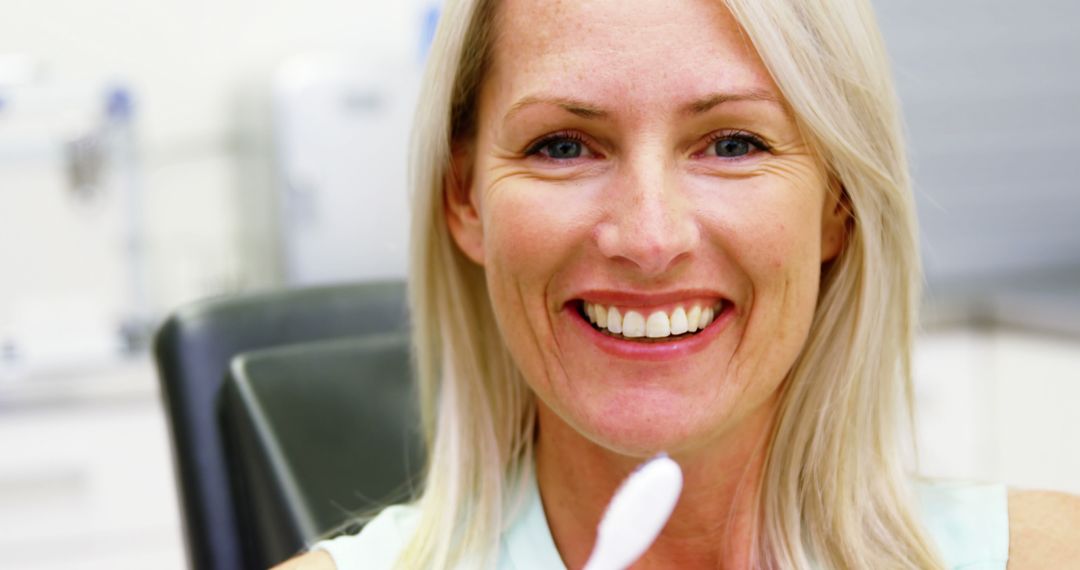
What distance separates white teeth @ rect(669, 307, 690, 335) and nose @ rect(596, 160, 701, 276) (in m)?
0.04

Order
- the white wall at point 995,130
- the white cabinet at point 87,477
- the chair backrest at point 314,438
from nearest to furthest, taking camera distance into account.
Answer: the chair backrest at point 314,438 < the white cabinet at point 87,477 < the white wall at point 995,130

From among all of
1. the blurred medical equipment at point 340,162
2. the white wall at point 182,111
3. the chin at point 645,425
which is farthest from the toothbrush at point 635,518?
the white wall at point 182,111

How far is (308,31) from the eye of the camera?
2.87m

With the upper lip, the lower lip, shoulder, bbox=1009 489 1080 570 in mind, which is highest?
the upper lip

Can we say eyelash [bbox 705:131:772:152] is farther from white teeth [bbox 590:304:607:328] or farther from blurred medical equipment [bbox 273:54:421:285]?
blurred medical equipment [bbox 273:54:421:285]

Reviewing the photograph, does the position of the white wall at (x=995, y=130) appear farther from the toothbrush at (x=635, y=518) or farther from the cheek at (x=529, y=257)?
the toothbrush at (x=635, y=518)

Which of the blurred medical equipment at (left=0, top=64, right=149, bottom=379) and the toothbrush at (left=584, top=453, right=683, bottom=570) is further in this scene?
the blurred medical equipment at (left=0, top=64, right=149, bottom=379)

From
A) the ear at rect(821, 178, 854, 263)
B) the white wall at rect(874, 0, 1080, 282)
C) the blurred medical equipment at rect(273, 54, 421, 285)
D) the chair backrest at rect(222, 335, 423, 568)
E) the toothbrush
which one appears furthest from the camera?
the white wall at rect(874, 0, 1080, 282)

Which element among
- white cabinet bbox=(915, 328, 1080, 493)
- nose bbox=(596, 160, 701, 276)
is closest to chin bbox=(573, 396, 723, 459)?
nose bbox=(596, 160, 701, 276)

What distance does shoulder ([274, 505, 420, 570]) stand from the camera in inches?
43.0

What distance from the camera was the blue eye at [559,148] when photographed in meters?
0.99

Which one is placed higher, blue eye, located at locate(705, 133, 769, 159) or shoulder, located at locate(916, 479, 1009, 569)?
blue eye, located at locate(705, 133, 769, 159)

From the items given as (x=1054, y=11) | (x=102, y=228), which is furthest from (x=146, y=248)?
(x=1054, y=11)

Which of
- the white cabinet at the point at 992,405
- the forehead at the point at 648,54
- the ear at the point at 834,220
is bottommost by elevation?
the white cabinet at the point at 992,405
